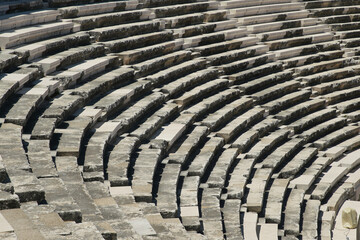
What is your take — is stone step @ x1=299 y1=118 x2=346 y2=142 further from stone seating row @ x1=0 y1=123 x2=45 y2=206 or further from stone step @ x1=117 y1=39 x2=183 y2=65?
stone seating row @ x1=0 y1=123 x2=45 y2=206

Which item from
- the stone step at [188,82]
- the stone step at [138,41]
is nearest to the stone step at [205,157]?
the stone step at [188,82]

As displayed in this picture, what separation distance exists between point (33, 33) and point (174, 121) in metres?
3.09

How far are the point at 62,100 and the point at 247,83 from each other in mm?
7020

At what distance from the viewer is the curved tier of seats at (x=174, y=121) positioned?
9.02 meters

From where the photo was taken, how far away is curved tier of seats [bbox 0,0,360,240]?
9.02 meters

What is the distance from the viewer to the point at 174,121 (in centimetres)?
1456

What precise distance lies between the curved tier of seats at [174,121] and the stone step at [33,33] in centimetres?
4

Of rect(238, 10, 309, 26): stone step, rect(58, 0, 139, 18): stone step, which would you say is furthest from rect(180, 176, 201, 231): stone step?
rect(238, 10, 309, 26): stone step

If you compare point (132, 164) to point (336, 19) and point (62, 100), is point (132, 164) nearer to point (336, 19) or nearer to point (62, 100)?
point (62, 100)

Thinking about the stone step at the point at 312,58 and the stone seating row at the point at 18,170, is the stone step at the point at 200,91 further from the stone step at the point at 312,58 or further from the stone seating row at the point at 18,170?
the stone seating row at the point at 18,170

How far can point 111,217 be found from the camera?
27.9ft

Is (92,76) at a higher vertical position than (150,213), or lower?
higher

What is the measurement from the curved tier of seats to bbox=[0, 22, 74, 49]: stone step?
40mm

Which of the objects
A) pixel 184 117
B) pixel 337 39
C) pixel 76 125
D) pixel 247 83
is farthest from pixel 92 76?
pixel 337 39
